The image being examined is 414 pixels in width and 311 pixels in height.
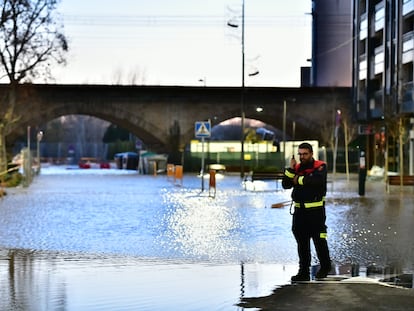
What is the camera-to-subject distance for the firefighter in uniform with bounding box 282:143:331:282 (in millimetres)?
9312

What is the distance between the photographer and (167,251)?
38.3ft

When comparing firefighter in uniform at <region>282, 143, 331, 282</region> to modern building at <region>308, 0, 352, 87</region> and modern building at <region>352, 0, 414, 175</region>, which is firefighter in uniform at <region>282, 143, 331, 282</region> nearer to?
modern building at <region>352, 0, 414, 175</region>

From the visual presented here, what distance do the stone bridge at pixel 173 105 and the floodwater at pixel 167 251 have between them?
40873mm

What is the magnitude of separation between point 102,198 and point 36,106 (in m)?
37.1

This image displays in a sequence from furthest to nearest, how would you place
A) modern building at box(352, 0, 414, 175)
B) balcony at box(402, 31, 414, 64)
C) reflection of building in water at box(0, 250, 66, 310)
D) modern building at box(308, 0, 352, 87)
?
modern building at box(308, 0, 352, 87) → modern building at box(352, 0, 414, 175) → balcony at box(402, 31, 414, 64) → reflection of building in water at box(0, 250, 66, 310)

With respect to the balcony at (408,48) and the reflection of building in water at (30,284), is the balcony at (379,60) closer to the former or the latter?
the balcony at (408,48)

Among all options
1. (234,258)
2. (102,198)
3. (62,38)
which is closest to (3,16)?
(62,38)

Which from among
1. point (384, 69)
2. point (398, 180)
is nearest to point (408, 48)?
point (384, 69)

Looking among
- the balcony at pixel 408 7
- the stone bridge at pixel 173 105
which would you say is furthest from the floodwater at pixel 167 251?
the stone bridge at pixel 173 105

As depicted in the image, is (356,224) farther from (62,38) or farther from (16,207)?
(62,38)

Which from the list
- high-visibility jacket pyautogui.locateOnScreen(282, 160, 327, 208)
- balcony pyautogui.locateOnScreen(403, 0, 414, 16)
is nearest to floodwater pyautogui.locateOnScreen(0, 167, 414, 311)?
high-visibility jacket pyautogui.locateOnScreen(282, 160, 327, 208)

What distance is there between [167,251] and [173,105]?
171 feet

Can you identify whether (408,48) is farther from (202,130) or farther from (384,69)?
(202,130)

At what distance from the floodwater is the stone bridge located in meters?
40.9
